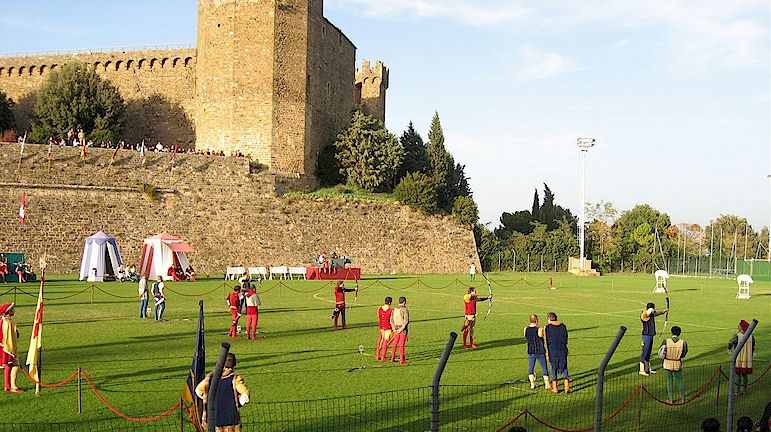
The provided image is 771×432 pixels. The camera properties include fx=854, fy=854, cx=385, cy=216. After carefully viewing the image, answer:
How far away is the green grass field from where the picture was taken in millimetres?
12262

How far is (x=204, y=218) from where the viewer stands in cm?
4838

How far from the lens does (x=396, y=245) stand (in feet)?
177

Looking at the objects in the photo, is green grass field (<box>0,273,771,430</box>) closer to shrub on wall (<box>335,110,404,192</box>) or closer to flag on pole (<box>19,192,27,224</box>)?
flag on pole (<box>19,192,27,224</box>)

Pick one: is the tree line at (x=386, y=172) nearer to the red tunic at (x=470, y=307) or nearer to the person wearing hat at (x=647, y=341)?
the red tunic at (x=470, y=307)

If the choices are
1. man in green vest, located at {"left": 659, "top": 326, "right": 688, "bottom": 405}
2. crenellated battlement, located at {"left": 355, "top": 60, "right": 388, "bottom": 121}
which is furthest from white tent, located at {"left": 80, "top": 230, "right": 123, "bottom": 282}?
Result: crenellated battlement, located at {"left": 355, "top": 60, "right": 388, "bottom": 121}

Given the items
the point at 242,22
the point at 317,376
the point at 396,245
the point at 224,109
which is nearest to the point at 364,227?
the point at 396,245

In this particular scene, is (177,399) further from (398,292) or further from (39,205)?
(39,205)

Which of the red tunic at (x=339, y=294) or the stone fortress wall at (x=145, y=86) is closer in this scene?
the red tunic at (x=339, y=294)

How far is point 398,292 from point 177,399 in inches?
919

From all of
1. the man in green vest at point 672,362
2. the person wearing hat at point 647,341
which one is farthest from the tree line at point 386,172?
the man in green vest at point 672,362

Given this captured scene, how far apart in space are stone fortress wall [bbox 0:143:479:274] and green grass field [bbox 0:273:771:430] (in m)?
12.8

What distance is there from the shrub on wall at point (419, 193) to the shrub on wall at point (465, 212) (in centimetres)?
162

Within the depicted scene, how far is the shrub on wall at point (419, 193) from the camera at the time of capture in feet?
179

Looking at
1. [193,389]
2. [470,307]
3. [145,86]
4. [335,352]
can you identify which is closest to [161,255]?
[145,86]
